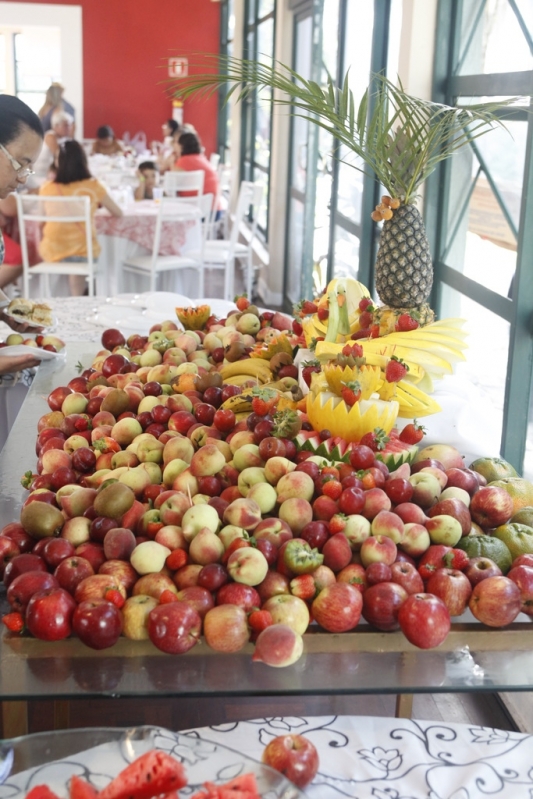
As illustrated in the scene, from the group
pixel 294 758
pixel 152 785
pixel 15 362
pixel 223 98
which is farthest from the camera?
pixel 223 98

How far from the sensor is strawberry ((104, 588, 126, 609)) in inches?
50.4

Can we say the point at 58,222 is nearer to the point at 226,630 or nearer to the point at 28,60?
the point at 226,630

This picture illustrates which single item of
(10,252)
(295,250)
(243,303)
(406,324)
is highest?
(406,324)

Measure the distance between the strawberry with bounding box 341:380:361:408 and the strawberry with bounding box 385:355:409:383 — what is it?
0.09 metres

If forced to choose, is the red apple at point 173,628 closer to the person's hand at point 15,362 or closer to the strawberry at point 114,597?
the strawberry at point 114,597

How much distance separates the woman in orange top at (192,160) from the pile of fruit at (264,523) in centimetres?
511

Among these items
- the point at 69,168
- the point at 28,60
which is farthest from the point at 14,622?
the point at 28,60

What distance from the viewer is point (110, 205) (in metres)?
5.30

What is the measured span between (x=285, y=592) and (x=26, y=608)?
1.25 ft

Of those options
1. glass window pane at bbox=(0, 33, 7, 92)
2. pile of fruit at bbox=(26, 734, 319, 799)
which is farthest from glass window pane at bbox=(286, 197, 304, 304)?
glass window pane at bbox=(0, 33, 7, 92)

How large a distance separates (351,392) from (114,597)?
0.64m

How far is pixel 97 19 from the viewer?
11.5 m

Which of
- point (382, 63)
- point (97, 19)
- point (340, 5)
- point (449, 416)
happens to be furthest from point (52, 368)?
point (97, 19)

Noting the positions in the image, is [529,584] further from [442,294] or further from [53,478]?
[442,294]
